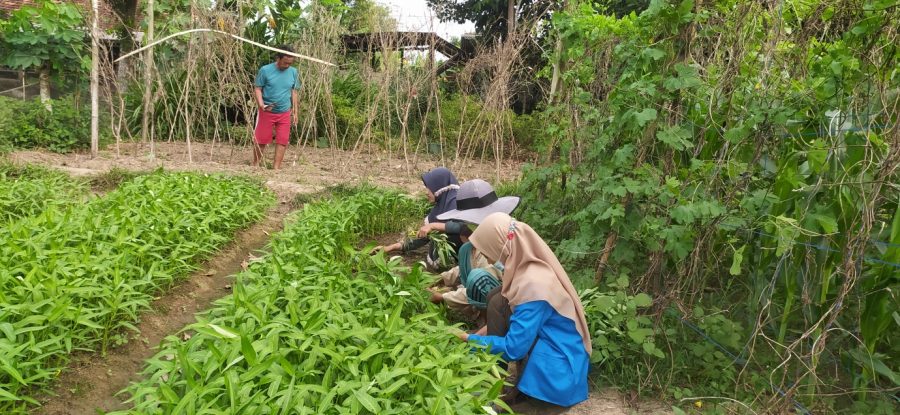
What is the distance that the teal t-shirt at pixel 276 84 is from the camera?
7992mm

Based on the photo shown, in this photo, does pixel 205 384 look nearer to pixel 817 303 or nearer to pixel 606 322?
pixel 606 322

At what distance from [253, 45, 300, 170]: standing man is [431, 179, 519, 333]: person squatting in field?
467 cm

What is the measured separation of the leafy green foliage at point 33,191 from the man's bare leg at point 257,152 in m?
2.16

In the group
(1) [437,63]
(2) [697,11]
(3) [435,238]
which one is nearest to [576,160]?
(3) [435,238]

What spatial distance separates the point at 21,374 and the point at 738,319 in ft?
11.3

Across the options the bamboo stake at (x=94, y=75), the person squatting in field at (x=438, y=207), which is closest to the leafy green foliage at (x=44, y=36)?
the bamboo stake at (x=94, y=75)

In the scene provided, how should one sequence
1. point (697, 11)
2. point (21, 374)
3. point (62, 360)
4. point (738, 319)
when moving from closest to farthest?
point (21, 374) → point (62, 360) → point (697, 11) → point (738, 319)

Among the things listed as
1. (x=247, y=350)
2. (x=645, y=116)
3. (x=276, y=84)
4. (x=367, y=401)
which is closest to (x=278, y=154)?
(x=276, y=84)

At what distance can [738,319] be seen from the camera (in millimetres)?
3684

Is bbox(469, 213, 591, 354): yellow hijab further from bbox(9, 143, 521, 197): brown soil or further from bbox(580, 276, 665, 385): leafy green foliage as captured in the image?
bbox(9, 143, 521, 197): brown soil

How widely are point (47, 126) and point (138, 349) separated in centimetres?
629

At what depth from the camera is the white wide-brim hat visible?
3.88 metres

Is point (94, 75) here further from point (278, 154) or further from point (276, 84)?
point (278, 154)

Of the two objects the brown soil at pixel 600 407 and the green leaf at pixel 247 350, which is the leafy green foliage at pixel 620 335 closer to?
the brown soil at pixel 600 407
